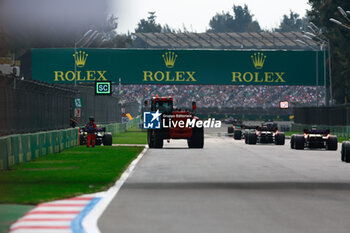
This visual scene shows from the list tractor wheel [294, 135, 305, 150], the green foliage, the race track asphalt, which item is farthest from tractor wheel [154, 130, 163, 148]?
the green foliage

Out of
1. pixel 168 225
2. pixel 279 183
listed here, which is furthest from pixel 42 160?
pixel 168 225

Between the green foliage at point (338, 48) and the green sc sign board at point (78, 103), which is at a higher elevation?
the green foliage at point (338, 48)

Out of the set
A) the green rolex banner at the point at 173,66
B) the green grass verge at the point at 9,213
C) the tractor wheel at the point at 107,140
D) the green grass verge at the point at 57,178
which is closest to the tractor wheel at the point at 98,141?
the tractor wheel at the point at 107,140

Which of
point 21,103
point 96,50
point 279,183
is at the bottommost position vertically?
point 279,183

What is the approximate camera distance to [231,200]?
14.6 m

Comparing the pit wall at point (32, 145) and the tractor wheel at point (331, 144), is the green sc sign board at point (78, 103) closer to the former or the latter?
the pit wall at point (32, 145)

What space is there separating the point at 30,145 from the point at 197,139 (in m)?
12.5

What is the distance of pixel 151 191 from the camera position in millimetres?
16438

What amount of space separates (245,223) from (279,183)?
740cm

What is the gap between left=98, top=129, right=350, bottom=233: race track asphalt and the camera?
36.2 feet

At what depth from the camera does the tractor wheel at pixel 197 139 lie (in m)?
38.2

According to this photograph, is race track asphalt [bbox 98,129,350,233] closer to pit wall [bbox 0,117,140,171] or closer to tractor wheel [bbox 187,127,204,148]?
pit wall [bbox 0,117,140,171]

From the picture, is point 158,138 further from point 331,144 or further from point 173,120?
point 331,144

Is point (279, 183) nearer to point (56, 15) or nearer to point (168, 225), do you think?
point (168, 225)
